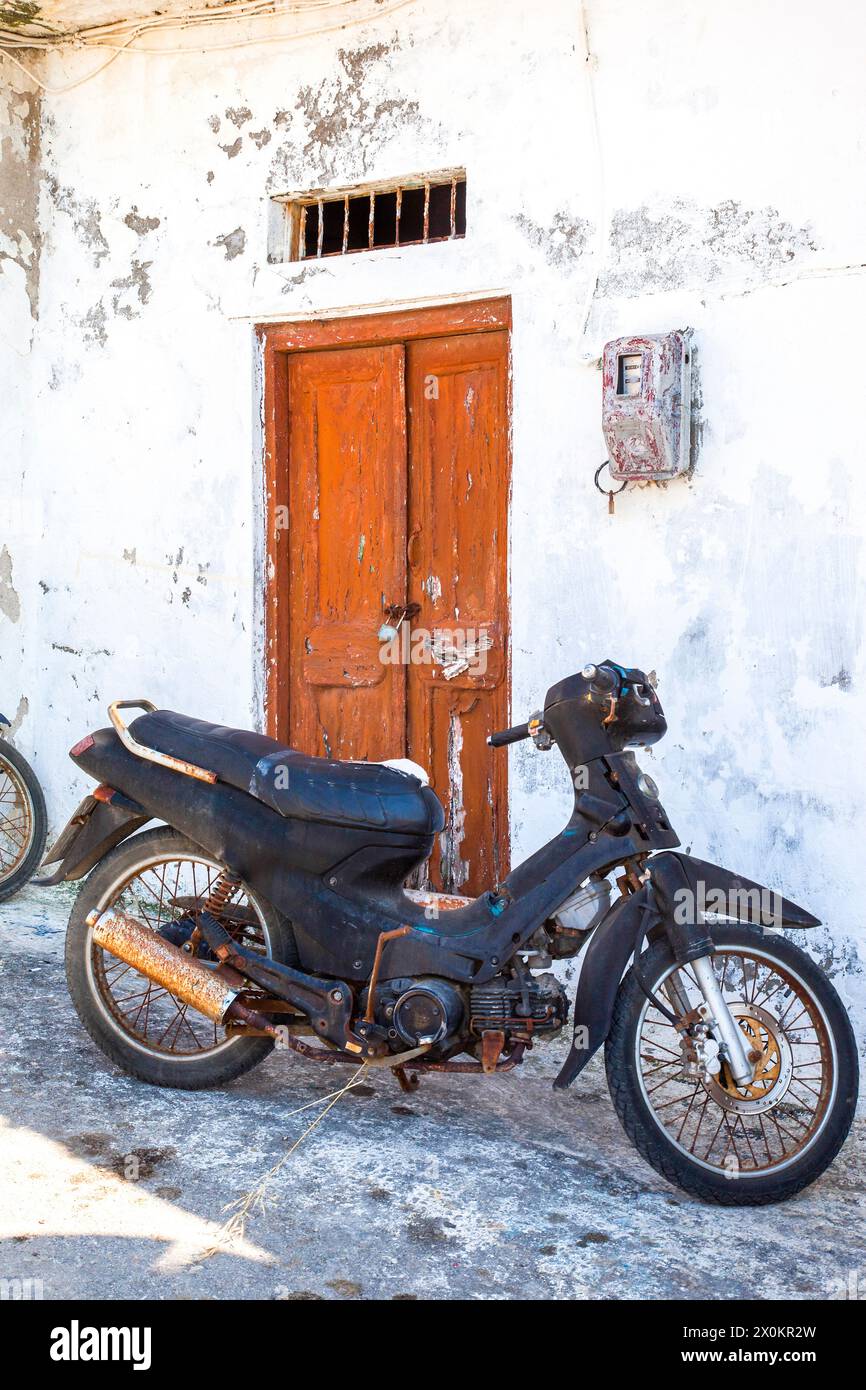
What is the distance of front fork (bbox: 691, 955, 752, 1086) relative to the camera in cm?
319

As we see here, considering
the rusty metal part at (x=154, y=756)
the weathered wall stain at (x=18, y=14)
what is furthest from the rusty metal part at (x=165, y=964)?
the weathered wall stain at (x=18, y=14)

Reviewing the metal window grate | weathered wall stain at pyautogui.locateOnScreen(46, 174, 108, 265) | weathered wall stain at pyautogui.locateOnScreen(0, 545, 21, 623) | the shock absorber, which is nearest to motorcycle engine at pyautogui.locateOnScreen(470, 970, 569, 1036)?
the shock absorber

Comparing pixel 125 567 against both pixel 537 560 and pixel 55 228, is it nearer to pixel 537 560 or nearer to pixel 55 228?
pixel 55 228

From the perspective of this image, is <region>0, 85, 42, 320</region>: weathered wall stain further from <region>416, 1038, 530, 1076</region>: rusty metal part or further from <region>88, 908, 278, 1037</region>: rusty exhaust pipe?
<region>416, 1038, 530, 1076</region>: rusty metal part

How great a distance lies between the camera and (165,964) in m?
3.65

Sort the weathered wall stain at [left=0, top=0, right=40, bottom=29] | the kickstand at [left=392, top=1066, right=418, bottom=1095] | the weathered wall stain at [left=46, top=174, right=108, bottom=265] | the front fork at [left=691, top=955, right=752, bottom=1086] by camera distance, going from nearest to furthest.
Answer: the front fork at [left=691, top=955, right=752, bottom=1086]
the kickstand at [left=392, top=1066, right=418, bottom=1095]
the weathered wall stain at [left=0, top=0, right=40, bottom=29]
the weathered wall stain at [left=46, top=174, right=108, bottom=265]

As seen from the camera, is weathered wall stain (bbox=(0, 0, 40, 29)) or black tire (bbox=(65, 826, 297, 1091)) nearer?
black tire (bbox=(65, 826, 297, 1091))

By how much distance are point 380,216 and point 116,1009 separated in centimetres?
322

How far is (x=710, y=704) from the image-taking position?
431 cm

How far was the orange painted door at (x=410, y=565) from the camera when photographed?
4969mm

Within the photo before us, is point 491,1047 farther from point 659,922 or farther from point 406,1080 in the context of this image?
point 659,922

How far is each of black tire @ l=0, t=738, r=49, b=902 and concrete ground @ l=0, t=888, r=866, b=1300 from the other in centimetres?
175

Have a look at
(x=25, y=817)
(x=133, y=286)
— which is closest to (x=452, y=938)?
(x=25, y=817)
